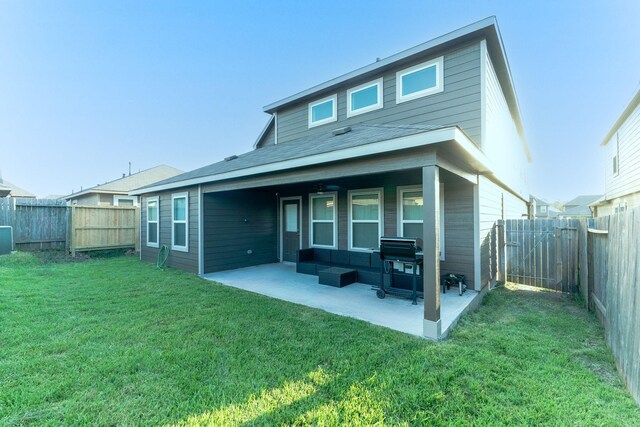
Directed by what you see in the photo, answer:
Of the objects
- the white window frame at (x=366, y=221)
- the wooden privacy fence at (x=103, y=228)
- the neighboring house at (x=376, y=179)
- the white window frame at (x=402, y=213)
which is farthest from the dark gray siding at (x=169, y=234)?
the white window frame at (x=402, y=213)

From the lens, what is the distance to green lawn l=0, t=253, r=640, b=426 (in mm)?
2168

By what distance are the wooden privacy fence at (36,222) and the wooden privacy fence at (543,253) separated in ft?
47.8

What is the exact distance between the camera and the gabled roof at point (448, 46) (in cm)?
548

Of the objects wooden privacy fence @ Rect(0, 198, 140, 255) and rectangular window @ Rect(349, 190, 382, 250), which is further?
wooden privacy fence @ Rect(0, 198, 140, 255)

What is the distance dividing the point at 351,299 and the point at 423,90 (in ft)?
15.9

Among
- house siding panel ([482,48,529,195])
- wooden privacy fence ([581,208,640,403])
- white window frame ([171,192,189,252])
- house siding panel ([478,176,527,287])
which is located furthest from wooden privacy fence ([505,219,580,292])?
white window frame ([171,192,189,252])

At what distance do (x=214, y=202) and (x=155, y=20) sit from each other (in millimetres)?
7957

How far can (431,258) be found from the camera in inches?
141

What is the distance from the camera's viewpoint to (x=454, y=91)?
19.3ft

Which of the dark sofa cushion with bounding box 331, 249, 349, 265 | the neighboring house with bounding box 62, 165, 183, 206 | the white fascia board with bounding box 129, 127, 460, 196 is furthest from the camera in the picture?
the neighboring house with bounding box 62, 165, 183, 206

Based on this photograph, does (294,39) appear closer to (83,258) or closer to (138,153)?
(83,258)

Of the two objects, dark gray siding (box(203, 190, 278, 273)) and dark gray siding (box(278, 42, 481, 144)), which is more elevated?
dark gray siding (box(278, 42, 481, 144))

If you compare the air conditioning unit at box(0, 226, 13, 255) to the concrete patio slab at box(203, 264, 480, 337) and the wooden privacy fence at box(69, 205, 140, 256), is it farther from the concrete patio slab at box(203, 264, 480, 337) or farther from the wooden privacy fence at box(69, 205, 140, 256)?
the concrete patio slab at box(203, 264, 480, 337)

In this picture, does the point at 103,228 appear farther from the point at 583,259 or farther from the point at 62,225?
the point at 583,259
